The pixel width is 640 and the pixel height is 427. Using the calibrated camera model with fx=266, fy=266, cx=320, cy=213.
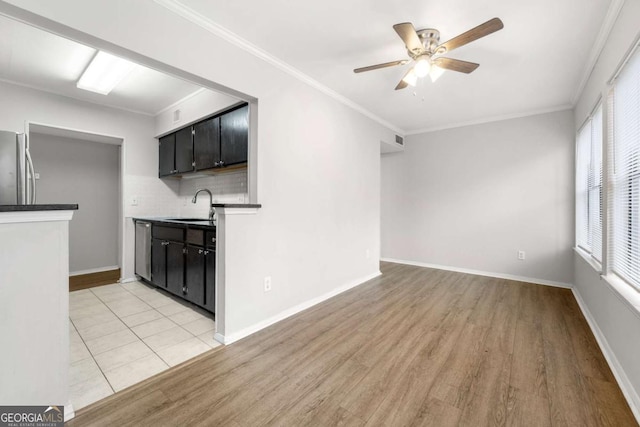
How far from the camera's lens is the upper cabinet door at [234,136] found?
2758 millimetres

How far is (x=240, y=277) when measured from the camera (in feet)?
7.41

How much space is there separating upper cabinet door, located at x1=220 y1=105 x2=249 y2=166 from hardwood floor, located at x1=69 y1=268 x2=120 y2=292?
2.61 meters

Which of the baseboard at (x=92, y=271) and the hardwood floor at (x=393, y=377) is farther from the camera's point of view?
the baseboard at (x=92, y=271)

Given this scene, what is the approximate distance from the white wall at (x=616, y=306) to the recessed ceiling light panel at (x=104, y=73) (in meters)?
3.93

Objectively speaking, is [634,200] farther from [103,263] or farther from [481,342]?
[103,263]

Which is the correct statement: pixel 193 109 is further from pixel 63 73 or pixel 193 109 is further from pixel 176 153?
pixel 63 73

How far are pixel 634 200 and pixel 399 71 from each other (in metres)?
2.11

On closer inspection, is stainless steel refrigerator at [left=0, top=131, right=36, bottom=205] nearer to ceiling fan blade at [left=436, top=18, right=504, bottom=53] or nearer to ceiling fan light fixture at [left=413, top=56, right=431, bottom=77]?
ceiling fan light fixture at [left=413, top=56, right=431, bottom=77]

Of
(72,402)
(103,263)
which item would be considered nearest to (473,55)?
(72,402)

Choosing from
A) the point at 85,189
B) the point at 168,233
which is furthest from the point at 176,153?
the point at 85,189

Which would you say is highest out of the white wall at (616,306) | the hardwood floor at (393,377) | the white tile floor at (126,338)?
the white wall at (616,306)

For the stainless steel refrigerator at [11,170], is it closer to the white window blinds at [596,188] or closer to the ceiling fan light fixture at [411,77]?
the ceiling fan light fixture at [411,77]

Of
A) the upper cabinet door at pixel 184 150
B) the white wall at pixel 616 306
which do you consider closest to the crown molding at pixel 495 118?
the white wall at pixel 616 306

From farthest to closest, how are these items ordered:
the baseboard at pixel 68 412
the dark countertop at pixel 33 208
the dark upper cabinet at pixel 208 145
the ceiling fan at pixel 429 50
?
the dark upper cabinet at pixel 208 145, the ceiling fan at pixel 429 50, the baseboard at pixel 68 412, the dark countertop at pixel 33 208
